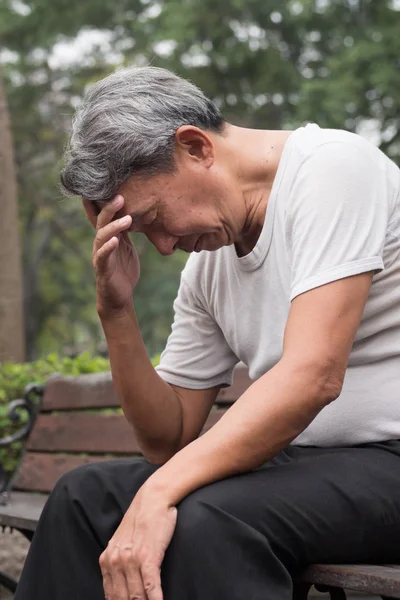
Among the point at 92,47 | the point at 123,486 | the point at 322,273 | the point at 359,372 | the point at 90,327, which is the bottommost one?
the point at 90,327

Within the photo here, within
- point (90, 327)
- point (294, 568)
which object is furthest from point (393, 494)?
point (90, 327)

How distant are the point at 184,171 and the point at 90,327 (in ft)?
62.0

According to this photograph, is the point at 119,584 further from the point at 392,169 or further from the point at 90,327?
the point at 90,327

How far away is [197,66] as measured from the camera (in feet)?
51.3

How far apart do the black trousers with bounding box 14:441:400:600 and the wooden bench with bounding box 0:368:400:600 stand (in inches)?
46.0

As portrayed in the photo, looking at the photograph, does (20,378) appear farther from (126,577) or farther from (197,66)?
(197,66)

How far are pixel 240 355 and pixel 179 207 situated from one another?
0.53m

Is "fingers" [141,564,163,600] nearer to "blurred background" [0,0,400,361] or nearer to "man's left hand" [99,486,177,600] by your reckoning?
"man's left hand" [99,486,177,600]

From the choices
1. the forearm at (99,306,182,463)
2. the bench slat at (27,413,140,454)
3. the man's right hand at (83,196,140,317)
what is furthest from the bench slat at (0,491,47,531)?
the man's right hand at (83,196,140,317)

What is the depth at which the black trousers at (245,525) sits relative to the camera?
7.11 ft

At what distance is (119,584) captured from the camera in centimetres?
229

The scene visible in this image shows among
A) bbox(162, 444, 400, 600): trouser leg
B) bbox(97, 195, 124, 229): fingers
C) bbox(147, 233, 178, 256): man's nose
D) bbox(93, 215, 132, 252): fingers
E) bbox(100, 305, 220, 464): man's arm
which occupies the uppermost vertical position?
bbox(97, 195, 124, 229): fingers

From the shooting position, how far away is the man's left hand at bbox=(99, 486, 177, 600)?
2.22 meters

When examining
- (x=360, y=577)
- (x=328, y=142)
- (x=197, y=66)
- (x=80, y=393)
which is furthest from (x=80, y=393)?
(x=197, y=66)
